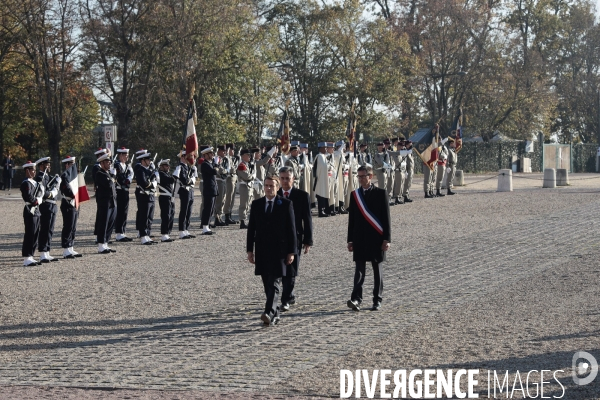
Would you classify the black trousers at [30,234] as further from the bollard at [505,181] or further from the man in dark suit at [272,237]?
the bollard at [505,181]

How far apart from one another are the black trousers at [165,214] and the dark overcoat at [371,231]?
28.7 feet

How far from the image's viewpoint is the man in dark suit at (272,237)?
10500 millimetres

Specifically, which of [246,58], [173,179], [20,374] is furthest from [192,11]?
[20,374]

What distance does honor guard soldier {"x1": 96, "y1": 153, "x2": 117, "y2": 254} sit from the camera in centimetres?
1800

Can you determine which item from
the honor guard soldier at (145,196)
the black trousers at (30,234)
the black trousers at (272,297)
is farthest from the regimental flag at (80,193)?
the black trousers at (272,297)

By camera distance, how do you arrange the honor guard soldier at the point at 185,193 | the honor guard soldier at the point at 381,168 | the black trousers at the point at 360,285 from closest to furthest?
the black trousers at the point at 360,285, the honor guard soldier at the point at 185,193, the honor guard soldier at the point at 381,168

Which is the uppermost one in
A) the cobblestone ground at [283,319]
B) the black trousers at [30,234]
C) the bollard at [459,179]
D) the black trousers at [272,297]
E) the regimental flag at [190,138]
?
the regimental flag at [190,138]

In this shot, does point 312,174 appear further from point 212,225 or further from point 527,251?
point 527,251

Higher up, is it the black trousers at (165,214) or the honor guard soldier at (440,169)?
the honor guard soldier at (440,169)

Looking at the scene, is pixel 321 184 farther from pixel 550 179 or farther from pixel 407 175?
pixel 550 179

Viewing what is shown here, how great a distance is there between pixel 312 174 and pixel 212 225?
3975mm

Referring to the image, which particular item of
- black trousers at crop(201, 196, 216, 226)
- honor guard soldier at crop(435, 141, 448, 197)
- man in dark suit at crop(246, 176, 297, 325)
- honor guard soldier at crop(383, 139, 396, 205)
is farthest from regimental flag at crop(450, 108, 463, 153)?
man in dark suit at crop(246, 176, 297, 325)

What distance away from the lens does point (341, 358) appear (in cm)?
863

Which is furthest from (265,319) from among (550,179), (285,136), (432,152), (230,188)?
(550,179)
